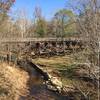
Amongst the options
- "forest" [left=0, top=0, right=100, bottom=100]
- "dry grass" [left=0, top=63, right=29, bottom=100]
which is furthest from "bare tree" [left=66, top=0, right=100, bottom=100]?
"dry grass" [left=0, top=63, right=29, bottom=100]

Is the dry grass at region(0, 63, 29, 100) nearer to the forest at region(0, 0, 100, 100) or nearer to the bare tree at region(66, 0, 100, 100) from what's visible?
the forest at region(0, 0, 100, 100)

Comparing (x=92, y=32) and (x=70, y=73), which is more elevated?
(x=92, y=32)

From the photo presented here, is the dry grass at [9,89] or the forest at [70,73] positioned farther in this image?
the dry grass at [9,89]

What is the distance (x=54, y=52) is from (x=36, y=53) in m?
3.80

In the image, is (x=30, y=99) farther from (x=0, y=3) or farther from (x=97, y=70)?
(x=0, y=3)

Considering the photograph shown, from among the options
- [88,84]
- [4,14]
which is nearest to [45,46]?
[4,14]

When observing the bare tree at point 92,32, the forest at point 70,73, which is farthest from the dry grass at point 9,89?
the bare tree at point 92,32

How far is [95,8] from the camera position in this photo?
11094 millimetres

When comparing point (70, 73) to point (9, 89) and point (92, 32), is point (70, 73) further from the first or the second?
point (92, 32)

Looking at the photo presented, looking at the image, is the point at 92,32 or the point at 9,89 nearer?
the point at 92,32

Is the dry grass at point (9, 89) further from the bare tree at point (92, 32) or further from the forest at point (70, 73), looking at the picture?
the bare tree at point (92, 32)

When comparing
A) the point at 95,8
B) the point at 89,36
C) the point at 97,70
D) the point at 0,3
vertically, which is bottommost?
the point at 97,70

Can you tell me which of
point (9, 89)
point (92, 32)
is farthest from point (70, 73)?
point (92, 32)

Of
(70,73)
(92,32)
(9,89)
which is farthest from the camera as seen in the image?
(70,73)
